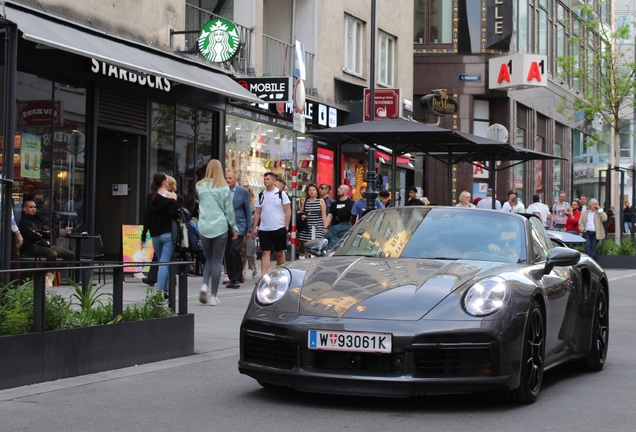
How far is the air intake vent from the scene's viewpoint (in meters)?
17.9

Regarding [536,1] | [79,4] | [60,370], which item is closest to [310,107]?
[79,4]

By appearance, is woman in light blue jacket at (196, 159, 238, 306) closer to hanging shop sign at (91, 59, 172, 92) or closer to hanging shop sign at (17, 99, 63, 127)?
hanging shop sign at (17, 99, 63, 127)

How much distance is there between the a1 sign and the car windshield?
3394 cm

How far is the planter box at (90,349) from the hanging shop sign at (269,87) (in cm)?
1339

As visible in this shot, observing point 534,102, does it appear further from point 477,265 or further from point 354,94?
point 477,265

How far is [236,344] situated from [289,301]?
319 centimetres

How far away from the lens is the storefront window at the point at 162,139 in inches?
773

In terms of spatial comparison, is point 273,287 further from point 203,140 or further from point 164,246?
point 203,140

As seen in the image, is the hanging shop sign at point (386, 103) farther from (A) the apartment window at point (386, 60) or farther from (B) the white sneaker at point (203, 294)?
(B) the white sneaker at point (203, 294)

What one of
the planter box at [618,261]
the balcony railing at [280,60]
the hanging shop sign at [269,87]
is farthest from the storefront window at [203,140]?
the planter box at [618,261]

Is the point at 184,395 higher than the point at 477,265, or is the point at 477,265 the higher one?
the point at 477,265

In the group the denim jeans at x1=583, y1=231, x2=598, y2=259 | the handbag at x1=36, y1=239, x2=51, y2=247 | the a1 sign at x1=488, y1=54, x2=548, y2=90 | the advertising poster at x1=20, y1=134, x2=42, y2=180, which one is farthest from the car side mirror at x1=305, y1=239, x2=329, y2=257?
the a1 sign at x1=488, y1=54, x2=548, y2=90

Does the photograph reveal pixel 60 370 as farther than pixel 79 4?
No

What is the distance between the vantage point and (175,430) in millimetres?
5512
